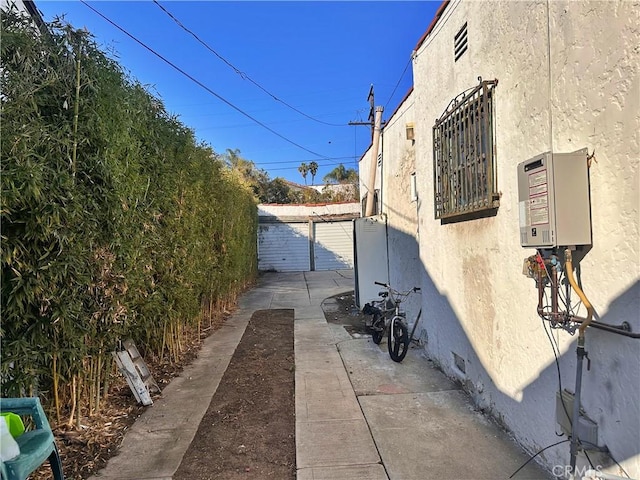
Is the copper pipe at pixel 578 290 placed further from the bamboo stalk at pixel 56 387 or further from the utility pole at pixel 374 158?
the utility pole at pixel 374 158

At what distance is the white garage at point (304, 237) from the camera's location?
56.2 ft

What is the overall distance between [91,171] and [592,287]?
3255mm

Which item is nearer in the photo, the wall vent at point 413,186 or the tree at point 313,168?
the wall vent at point 413,186

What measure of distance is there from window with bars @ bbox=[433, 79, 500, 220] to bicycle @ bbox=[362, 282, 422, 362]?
1.44 m

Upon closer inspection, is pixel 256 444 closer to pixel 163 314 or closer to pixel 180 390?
pixel 180 390

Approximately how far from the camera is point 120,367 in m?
3.39

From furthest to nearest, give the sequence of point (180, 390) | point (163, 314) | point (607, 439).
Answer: point (163, 314) → point (180, 390) → point (607, 439)

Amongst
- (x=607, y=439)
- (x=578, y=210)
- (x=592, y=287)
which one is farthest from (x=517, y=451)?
(x=578, y=210)

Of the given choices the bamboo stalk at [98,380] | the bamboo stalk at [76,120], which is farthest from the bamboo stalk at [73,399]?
the bamboo stalk at [76,120]

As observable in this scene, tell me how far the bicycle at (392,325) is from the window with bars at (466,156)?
1.44 metres

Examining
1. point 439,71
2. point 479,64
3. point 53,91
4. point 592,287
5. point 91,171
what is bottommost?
point 592,287

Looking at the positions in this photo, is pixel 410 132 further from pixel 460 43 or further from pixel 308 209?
pixel 308 209

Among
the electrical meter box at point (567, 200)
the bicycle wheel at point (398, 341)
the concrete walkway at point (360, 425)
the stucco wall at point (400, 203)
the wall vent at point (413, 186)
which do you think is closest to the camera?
the electrical meter box at point (567, 200)

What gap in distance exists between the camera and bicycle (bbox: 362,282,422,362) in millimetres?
4594
